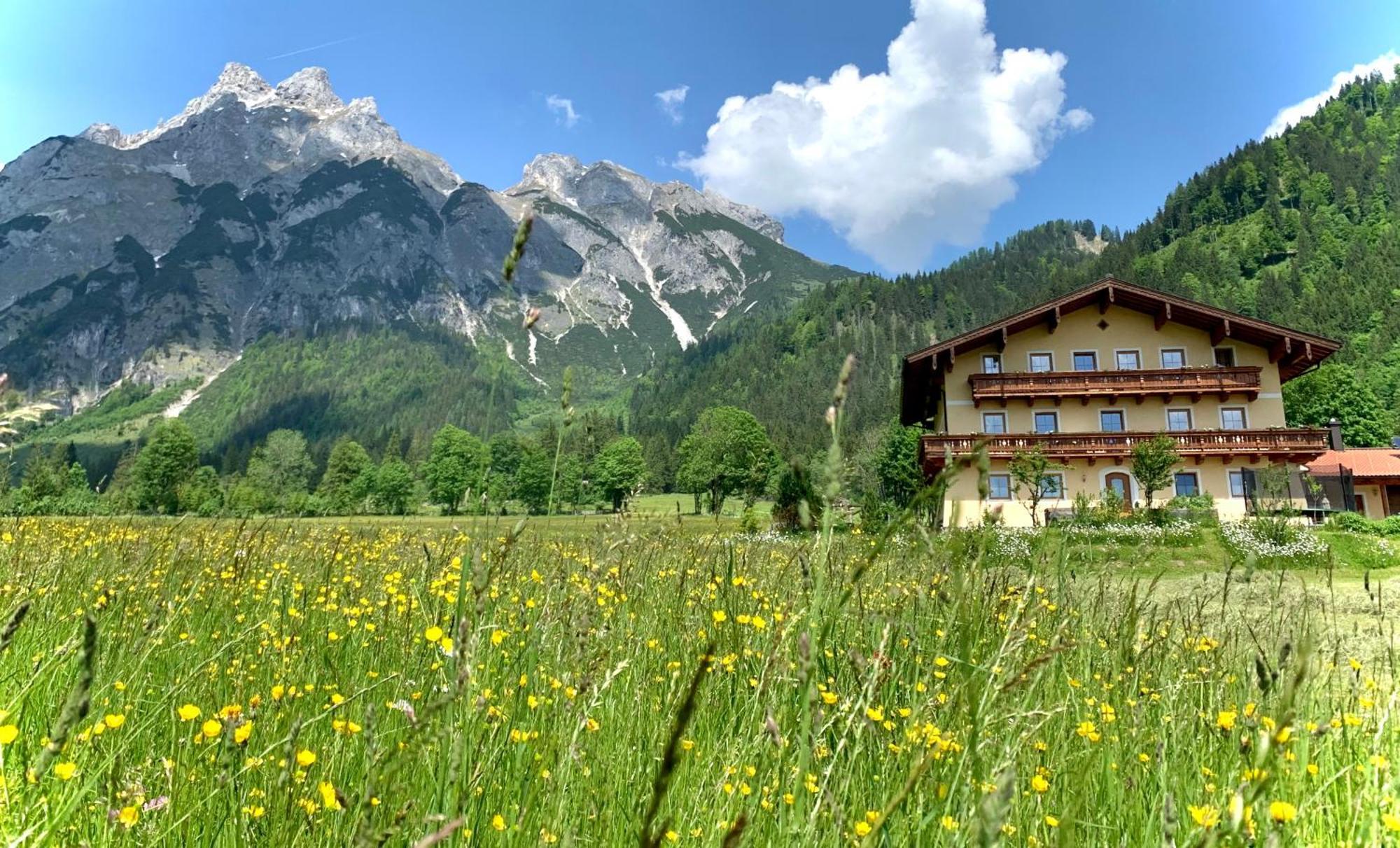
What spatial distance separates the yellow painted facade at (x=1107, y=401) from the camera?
32.2m

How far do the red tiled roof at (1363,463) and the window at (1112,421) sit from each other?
19982 millimetres

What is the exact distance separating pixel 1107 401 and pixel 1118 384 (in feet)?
3.85

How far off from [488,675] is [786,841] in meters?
1.56

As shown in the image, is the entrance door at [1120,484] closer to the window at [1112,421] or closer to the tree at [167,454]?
the window at [1112,421]

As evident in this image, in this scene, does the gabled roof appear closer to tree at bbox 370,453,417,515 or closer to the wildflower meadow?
the wildflower meadow

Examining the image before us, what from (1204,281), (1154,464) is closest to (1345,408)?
(1154,464)

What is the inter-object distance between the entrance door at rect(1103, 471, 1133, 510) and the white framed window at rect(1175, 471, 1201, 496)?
1.92 metres

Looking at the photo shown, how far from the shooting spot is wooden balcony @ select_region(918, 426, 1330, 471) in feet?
99.6

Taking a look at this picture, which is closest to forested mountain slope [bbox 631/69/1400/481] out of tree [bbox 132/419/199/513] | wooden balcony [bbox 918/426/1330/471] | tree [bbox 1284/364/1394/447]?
tree [bbox 1284/364/1394/447]

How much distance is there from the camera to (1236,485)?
Result: 31562 millimetres

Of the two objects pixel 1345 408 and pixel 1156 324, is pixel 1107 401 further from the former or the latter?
pixel 1345 408

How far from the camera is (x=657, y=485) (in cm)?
12181

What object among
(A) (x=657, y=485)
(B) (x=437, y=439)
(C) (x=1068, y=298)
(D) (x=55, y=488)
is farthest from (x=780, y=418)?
(D) (x=55, y=488)

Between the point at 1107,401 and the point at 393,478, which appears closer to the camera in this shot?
the point at 1107,401
